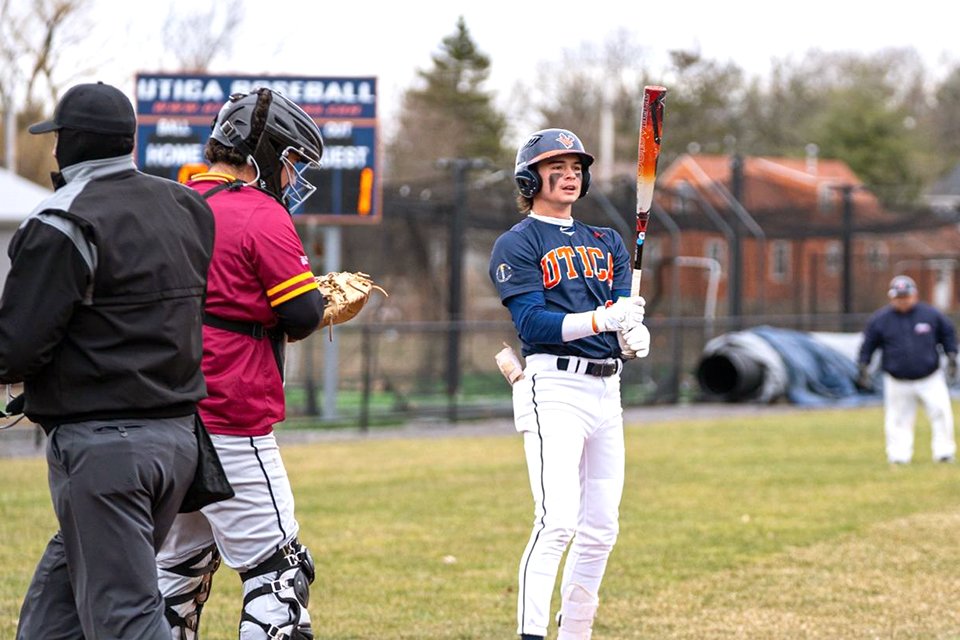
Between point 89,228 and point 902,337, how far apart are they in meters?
12.9

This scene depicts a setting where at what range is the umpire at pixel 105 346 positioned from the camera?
391 centimetres

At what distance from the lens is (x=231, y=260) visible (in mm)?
4684

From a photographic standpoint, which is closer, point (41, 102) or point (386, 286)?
point (386, 286)

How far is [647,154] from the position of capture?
578 centimetres

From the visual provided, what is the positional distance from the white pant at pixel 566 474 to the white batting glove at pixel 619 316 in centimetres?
33

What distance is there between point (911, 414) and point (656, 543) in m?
6.65

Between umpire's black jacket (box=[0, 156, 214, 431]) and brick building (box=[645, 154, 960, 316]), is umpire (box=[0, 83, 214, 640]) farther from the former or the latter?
brick building (box=[645, 154, 960, 316])

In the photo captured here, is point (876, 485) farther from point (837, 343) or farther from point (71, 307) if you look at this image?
point (837, 343)

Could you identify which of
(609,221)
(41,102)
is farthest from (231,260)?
(41,102)

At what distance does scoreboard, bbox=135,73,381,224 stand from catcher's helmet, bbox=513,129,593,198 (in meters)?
12.0

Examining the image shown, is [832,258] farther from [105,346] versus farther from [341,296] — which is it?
[105,346]

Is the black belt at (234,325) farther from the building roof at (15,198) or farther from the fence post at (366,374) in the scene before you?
the building roof at (15,198)

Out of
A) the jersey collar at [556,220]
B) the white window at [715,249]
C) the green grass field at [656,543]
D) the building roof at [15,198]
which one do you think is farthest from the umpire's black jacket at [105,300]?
the white window at [715,249]

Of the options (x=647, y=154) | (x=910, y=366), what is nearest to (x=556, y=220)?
(x=647, y=154)
